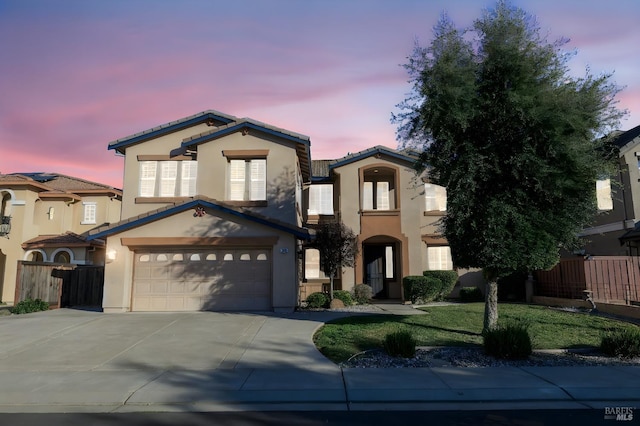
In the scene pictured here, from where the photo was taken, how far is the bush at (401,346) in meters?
9.91

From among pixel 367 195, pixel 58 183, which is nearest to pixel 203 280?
pixel 367 195

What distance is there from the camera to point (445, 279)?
2097 cm

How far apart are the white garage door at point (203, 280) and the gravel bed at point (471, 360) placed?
24.1ft

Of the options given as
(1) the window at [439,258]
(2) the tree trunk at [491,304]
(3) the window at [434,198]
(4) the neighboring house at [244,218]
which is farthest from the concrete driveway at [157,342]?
(3) the window at [434,198]

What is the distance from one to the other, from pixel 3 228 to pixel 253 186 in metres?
17.6

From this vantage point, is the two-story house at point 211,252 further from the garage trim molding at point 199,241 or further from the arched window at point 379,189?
the arched window at point 379,189

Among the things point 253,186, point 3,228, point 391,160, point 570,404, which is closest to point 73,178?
point 3,228

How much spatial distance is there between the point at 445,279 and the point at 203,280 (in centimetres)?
1099

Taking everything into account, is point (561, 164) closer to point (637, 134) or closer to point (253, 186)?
point (253, 186)

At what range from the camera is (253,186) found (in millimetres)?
18578

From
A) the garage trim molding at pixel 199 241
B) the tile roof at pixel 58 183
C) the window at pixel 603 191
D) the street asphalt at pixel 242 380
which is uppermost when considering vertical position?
the tile roof at pixel 58 183

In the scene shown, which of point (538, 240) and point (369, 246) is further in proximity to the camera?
point (369, 246)

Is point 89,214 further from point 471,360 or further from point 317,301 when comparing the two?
point 471,360

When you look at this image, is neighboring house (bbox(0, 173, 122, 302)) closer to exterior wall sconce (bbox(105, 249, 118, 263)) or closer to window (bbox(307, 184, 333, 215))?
exterior wall sconce (bbox(105, 249, 118, 263))
